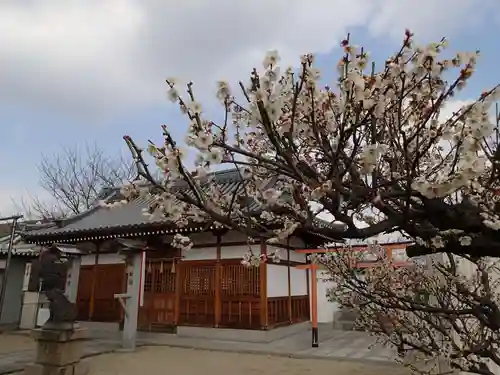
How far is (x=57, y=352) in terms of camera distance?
5848mm

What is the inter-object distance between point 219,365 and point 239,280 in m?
2.57

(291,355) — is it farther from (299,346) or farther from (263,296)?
(263,296)

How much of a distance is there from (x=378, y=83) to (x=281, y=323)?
28.7 ft

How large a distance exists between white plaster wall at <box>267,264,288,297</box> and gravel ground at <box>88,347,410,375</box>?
1954 mm

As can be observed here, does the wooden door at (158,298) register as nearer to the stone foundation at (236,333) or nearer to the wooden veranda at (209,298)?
the wooden veranda at (209,298)

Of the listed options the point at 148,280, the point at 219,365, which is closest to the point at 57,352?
the point at 219,365

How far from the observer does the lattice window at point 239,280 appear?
9.35 metres

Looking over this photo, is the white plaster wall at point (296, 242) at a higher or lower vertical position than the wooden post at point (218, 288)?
higher

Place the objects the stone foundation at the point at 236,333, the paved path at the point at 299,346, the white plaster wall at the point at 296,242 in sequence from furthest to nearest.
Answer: the white plaster wall at the point at 296,242
the stone foundation at the point at 236,333
the paved path at the point at 299,346

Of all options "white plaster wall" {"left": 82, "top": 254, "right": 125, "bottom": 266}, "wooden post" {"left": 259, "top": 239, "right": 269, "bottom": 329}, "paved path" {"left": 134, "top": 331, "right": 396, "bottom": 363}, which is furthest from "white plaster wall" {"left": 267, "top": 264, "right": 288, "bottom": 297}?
"white plaster wall" {"left": 82, "top": 254, "right": 125, "bottom": 266}

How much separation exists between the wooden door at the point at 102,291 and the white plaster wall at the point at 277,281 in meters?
4.15

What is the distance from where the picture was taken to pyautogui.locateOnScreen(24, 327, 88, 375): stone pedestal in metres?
5.82

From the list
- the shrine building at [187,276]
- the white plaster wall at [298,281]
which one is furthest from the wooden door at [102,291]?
the white plaster wall at [298,281]

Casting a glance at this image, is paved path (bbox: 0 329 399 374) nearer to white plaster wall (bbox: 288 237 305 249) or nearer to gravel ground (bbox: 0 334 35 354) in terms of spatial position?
gravel ground (bbox: 0 334 35 354)
